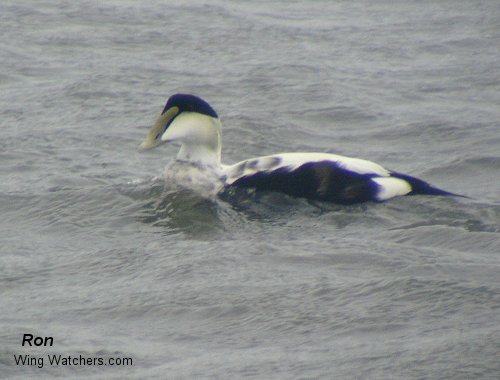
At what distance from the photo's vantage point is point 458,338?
16.3 ft

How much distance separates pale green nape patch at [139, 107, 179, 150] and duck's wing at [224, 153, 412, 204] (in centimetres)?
79

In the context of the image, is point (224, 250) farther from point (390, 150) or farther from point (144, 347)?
point (390, 150)

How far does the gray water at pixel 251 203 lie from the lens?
203 inches

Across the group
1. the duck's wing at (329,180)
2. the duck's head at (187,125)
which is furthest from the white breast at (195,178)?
the duck's wing at (329,180)

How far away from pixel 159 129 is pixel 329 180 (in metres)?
1.25

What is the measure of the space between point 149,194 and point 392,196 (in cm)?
157

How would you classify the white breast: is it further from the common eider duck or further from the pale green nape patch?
the pale green nape patch

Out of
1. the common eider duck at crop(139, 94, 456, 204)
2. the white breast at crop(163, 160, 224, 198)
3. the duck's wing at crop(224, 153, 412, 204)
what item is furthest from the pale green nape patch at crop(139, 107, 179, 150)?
the duck's wing at crop(224, 153, 412, 204)

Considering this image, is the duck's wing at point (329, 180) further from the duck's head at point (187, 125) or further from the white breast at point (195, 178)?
the duck's head at point (187, 125)

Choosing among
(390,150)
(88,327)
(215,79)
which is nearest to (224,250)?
(88,327)

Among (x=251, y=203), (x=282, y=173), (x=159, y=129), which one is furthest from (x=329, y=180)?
(x=159, y=129)

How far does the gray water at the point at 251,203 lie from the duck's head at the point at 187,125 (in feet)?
1.06

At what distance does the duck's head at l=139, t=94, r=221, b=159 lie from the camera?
8023 mm

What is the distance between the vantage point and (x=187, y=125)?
8062 mm
